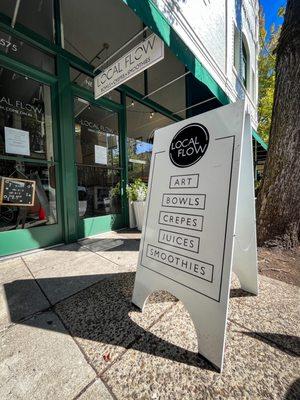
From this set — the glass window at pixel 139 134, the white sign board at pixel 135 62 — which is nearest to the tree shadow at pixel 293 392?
the white sign board at pixel 135 62

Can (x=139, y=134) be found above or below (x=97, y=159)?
above

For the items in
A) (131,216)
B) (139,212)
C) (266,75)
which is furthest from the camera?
(266,75)

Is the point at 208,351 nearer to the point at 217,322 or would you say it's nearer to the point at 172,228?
the point at 217,322

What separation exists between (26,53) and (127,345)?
13.4 ft

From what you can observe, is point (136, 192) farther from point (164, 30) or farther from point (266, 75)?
point (266, 75)

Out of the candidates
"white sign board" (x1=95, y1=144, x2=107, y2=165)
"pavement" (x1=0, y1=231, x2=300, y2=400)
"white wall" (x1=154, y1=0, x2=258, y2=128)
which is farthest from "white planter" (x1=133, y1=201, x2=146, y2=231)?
"white wall" (x1=154, y1=0, x2=258, y2=128)

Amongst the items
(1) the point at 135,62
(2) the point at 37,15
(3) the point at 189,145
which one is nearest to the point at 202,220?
(3) the point at 189,145

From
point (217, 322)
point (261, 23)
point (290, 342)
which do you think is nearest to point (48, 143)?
point (217, 322)

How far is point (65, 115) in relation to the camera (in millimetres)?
3559

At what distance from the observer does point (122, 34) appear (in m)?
4.66

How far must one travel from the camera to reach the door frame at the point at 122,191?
389cm

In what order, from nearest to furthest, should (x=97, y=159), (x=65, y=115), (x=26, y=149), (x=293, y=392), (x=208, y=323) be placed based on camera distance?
(x=293, y=392)
(x=208, y=323)
(x=26, y=149)
(x=65, y=115)
(x=97, y=159)

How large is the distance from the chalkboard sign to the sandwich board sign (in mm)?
2299

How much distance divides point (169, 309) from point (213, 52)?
6169 millimetres
